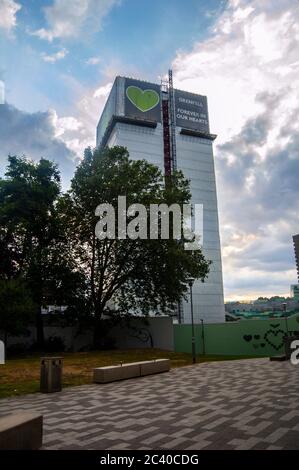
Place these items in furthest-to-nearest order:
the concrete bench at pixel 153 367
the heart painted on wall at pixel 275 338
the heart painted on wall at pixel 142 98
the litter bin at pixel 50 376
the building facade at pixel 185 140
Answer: the heart painted on wall at pixel 142 98 → the building facade at pixel 185 140 → the heart painted on wall at pixel 275 338 → the concrete bench at pixel 153 367 → the litter bin at pixel 50 376

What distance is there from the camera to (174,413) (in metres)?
8.62

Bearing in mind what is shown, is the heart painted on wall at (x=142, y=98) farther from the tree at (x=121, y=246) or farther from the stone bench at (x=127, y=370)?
the stone bench at (x=127, y=370)

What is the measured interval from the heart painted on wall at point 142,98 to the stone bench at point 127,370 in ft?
284

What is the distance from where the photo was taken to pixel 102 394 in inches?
457

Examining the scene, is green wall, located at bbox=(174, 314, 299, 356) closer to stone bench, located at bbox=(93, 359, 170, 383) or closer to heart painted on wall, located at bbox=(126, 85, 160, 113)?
stone bench, located at bbox=(93, 359, 170, 383)

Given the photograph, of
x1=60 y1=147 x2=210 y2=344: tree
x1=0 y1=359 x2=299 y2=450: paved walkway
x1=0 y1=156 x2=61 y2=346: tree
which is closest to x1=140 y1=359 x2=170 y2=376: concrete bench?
x1=0 y1=359 x2=299 y2=450: paved walkway

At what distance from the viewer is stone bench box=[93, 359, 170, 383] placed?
46.5ft

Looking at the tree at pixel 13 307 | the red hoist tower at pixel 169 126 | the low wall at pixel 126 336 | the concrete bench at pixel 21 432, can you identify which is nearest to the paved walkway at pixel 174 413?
the concrete bench at pixel 21 432

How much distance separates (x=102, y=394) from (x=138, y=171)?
22.3 metres

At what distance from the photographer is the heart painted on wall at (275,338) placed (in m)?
29.0

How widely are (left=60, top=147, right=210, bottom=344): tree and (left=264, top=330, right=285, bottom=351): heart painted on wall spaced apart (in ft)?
22.6

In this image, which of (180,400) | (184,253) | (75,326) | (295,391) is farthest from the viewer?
(75,326)
